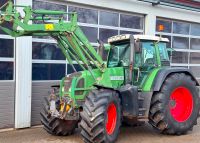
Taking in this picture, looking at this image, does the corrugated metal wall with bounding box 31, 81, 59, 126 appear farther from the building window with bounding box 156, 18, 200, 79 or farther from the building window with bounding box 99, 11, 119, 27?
the building window with bounding box 156, 18, 200, 79

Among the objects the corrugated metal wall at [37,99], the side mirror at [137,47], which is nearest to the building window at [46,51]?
the corrugated metal wall at [37,99]

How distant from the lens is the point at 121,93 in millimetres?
8219

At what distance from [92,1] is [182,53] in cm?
531

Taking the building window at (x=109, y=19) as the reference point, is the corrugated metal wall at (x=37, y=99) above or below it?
below

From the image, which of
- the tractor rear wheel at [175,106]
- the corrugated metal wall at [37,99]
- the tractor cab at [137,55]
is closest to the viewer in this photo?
the tractor rear wheel at [175,106]

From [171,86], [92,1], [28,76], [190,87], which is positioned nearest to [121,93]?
[171,86]

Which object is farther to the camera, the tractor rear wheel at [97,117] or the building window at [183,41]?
the building window at [183,41]

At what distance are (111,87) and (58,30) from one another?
1.61 meters

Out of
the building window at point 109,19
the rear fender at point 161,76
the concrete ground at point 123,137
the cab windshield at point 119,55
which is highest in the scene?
the building window at point 109,19

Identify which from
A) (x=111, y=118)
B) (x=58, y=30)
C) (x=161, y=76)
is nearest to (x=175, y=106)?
(x=161, y=76)

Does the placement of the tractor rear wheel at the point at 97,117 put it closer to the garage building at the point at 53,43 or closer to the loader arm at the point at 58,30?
the loader arm at the point at 58,30

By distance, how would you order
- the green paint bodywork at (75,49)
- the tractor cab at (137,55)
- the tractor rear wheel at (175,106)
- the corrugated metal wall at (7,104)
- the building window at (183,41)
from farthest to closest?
the building window at (183,41)
the corrugated metal wall at (7,104)
the tractor cab at (137,55)
the tractor rear wheel at (175,106)
the green paint bodywork at (75,49)

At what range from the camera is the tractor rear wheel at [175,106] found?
27.9 ft

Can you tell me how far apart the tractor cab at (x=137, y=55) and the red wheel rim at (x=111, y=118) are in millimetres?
1084
